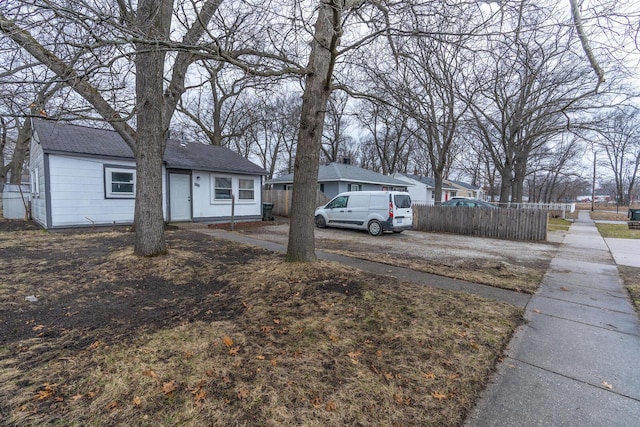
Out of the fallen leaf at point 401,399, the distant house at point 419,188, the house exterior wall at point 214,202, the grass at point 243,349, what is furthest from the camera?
the distant house at point 419,188

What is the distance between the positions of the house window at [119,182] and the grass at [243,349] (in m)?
7.30

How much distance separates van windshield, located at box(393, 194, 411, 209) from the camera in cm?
1166

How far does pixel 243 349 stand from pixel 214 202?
483 inches

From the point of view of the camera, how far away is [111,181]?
11773 mm

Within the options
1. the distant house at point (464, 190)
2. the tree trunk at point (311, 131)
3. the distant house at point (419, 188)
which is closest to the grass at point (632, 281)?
the tree trunk at point (311, 131)

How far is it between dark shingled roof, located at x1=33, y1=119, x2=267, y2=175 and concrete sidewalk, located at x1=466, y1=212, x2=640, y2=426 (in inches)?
453

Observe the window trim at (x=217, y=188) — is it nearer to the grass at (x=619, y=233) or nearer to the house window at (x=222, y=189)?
the house window at (x=222, y=189)

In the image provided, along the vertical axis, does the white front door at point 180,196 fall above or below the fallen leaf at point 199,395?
A: above

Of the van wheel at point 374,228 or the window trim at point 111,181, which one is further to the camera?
the van wheel at point 374,228

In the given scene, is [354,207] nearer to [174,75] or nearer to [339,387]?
[174,75]

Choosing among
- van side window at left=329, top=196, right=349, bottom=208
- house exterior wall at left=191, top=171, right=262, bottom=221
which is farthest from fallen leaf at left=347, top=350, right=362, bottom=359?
house exterior wall at left=191, top=171, right=262, bottom=221

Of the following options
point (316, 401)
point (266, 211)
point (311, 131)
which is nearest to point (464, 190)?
point (266, 211)

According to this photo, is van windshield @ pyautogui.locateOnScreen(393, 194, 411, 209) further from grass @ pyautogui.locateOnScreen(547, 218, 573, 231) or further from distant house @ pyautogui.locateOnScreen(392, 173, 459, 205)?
distant house @ pyautogui.locateOnScreen(392, 173, 459, 205)

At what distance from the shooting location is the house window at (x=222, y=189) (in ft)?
47.2
